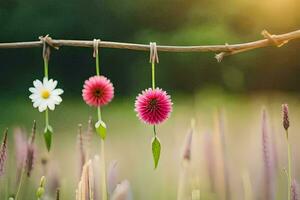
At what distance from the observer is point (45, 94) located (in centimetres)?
133

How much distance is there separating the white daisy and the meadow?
0.46 ft

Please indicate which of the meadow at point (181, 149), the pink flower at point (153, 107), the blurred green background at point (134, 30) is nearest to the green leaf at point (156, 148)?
the pink flower at point (153, 107)

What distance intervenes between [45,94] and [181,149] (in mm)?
326

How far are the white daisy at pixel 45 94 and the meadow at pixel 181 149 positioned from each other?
0.14 metres

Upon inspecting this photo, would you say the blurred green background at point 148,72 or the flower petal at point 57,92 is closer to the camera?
the flower petal at point 57,92

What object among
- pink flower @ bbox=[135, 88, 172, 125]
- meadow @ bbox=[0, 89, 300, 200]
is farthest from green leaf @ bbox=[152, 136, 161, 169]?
meadow @ bbox=[0, 89, 300, 200]

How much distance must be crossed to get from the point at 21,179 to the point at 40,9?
417mm

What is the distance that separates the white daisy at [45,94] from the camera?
4.33 feet

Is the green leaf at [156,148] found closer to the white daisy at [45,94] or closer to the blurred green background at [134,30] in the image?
the white daisy at [45,94]

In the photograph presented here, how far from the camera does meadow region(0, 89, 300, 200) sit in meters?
1.43

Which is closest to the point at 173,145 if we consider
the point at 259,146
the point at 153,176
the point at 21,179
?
the point at 153,176

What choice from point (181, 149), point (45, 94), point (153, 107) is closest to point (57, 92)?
point (45, 94)

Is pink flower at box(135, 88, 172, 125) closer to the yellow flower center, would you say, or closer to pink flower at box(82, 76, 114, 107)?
pink flower at box(82, 76, 114, 107)

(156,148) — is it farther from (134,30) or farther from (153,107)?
(134,30)
